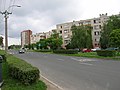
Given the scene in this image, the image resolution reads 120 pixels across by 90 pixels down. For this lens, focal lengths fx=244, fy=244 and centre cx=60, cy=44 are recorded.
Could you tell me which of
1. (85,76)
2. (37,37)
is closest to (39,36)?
(37,37)

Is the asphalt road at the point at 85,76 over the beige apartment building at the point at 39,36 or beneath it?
beneath

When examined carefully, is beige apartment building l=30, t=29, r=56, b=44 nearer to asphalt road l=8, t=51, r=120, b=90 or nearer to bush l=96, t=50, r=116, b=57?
bush l=96, t=50, r=116, b=57

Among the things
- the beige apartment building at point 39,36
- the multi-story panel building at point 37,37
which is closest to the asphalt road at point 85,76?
the beige apartment building at point 39,36

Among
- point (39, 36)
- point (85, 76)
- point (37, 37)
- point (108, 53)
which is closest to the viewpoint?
point (85, 76)

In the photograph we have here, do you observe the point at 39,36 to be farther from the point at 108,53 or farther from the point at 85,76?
the point at 85,76

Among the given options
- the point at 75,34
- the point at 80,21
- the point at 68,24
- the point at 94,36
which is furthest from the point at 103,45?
the point at 68,24

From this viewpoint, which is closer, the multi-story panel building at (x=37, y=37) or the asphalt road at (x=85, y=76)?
the asphalt road at (x=85, y=76)

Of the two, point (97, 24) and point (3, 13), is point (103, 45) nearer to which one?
point (97, 24)

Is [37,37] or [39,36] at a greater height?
[39,36]

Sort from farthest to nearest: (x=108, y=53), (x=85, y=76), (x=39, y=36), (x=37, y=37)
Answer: (x=37, y=37) < (x=39, y=36) < (x=108, y=53) < (x=85, y=76)

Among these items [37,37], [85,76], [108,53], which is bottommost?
[85,76]

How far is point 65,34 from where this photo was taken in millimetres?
121250

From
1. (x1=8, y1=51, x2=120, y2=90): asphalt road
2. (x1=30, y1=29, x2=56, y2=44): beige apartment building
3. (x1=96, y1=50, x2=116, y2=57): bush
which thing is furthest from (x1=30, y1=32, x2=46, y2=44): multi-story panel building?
(x1=8, y1=51, x2=120, y2=90): asphalt road

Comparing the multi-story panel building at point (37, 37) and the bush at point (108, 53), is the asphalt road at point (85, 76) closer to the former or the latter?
the bush at point (108, 53)
